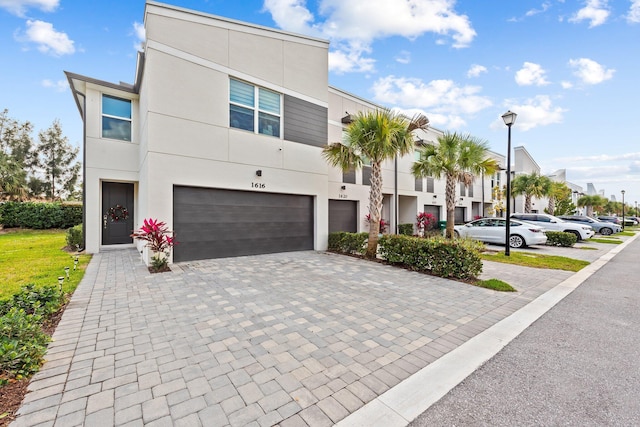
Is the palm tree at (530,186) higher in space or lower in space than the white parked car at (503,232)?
higher

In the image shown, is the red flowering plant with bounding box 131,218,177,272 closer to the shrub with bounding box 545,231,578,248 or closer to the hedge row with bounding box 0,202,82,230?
the hedge row with bounding box 0,202,82,230

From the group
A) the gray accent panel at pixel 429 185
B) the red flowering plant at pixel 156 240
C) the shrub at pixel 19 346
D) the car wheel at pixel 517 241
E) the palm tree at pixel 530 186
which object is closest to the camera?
the shrub at pixel 19 346

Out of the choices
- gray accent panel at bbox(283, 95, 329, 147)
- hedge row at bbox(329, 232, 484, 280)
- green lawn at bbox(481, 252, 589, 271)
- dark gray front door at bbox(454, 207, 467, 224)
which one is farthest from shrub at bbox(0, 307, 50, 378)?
dark gray front door at bbox(454, 207, 467, 224)

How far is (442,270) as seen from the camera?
6750mm

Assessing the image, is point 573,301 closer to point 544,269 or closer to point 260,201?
point 544,269

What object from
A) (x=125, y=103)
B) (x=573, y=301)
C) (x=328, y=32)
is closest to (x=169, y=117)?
(x=125, y=103)

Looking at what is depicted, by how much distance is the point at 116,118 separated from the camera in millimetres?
10312

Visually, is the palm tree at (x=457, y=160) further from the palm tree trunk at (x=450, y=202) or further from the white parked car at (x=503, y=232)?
the white parked car at (x=503, y=232)

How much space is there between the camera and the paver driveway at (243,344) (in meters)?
2.19

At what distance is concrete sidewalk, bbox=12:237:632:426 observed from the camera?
2186 mm

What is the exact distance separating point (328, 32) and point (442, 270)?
35.8 feet

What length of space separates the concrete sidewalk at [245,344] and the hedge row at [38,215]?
49.6ft

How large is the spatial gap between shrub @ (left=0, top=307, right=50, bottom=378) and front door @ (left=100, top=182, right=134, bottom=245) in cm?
912

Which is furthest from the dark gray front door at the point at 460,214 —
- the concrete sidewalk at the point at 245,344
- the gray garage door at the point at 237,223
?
the concrete sidewalk at the point at 245,344
